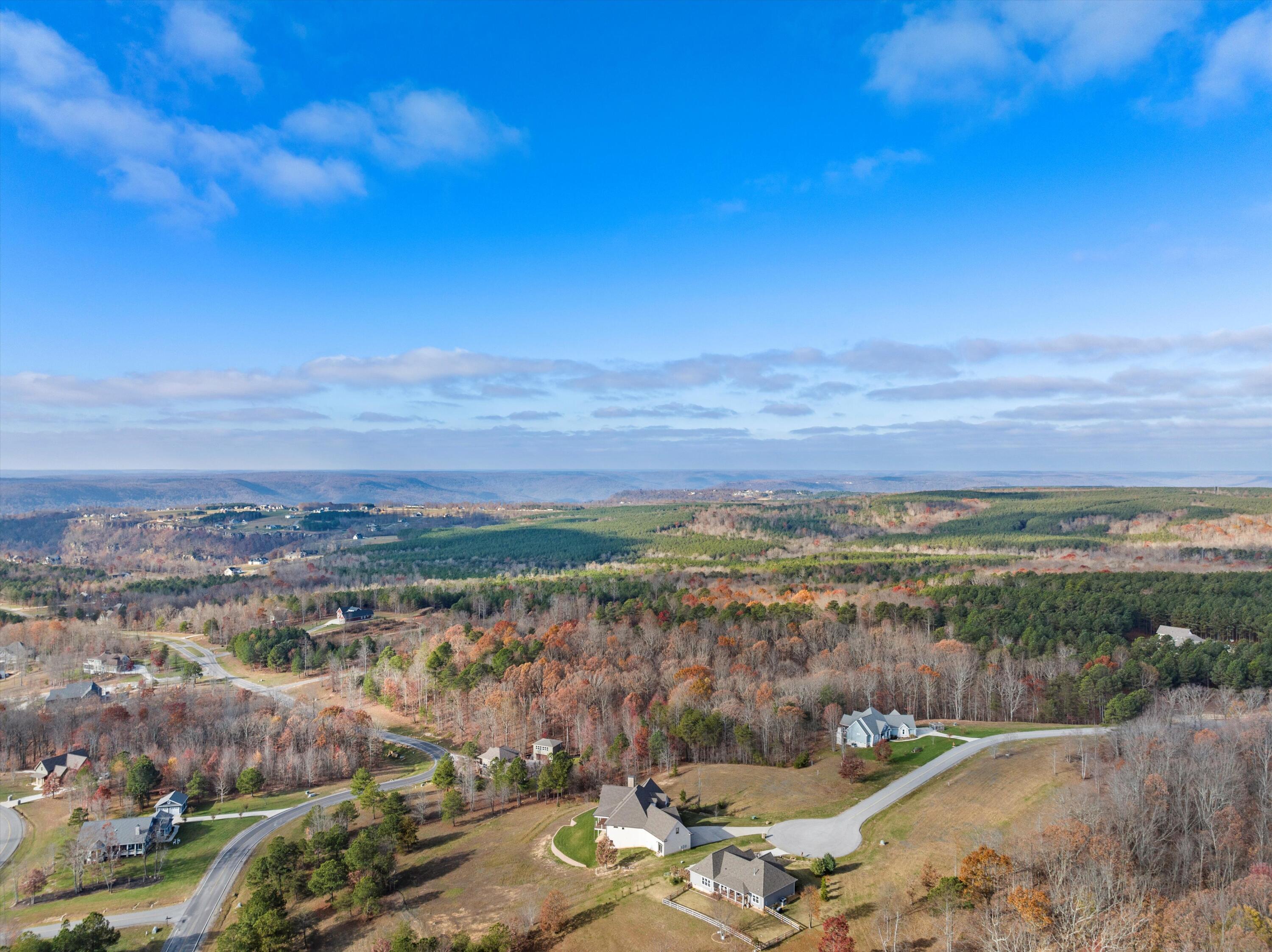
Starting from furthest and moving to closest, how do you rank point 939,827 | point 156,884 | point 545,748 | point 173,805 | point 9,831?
1. point 545,748
2. point 173,805
3. point 9,831
4. point 156,884
5. point 939,827

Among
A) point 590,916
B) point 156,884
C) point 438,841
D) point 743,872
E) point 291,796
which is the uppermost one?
point 743,872

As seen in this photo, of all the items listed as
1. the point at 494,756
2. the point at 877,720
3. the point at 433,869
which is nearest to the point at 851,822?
Result: the point at 877,720

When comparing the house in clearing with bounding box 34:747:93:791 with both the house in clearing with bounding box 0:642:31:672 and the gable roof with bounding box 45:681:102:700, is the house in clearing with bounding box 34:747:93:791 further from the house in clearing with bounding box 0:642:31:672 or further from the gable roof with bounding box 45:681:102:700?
the house in clearing with bounding box 0:642:31:672

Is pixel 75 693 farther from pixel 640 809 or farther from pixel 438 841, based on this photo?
pixel 640 809

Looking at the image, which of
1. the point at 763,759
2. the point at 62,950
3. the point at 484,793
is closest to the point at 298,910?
the point at 62,950

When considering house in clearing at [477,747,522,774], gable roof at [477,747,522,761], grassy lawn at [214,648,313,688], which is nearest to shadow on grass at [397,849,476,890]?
house in clearing at [477,747,522,774]

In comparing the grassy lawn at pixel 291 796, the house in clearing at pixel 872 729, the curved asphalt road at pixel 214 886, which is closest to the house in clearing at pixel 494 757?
Result: the curved asphalt road at pixel 214 886

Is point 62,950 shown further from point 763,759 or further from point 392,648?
point 392,648
